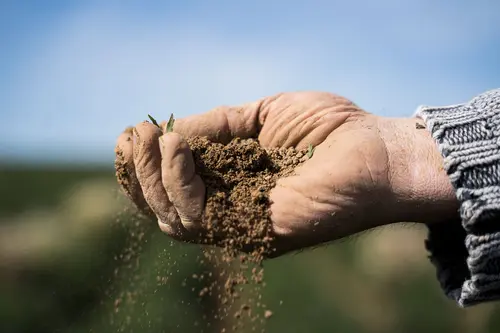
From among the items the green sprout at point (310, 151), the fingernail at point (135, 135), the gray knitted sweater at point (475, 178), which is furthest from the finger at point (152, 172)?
the gray knitted sweater at point (475, 178)

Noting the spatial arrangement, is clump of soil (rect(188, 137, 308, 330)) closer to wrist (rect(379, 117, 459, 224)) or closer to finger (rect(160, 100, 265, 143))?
finger (rect(160, 100, 265, 143))

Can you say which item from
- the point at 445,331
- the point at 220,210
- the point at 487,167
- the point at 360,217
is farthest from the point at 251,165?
the point at 445,331

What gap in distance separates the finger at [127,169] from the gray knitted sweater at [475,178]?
104 centimetres

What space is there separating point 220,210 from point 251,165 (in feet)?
0.79

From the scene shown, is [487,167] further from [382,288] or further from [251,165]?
[382,288]

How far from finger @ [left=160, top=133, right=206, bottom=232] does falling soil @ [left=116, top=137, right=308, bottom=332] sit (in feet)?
0.13

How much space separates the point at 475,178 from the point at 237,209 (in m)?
0.75

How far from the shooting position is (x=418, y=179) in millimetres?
1751

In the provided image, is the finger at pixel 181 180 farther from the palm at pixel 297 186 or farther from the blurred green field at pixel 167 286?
the blurred green field at pixel 167 286

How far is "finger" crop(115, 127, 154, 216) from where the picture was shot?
1843 millimetres

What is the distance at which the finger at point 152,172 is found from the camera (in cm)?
178

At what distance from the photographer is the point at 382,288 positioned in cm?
594

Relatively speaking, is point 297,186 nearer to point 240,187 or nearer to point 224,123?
point 240,187

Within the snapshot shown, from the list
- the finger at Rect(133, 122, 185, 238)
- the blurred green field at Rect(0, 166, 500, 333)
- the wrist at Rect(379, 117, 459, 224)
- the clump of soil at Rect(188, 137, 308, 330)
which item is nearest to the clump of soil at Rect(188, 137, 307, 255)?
the clump of soil at Rect(188, 137, 308, 330)
